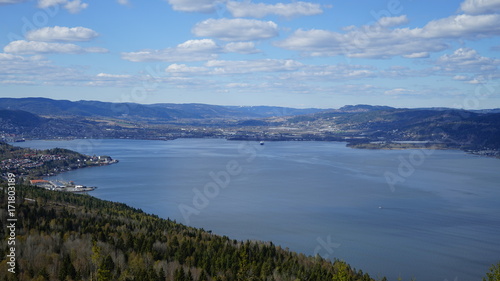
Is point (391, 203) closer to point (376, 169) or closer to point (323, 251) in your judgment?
point (323, 251)

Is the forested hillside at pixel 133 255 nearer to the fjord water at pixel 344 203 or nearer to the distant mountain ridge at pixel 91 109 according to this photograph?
the fjord water at pixel 344 203

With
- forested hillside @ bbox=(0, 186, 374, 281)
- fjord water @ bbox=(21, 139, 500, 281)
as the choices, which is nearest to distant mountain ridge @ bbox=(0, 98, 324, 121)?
fjord water @ bbox=(21, 139, 500, 281)

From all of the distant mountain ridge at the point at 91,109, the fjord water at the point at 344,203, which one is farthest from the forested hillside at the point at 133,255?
the distant mountain ridge at the point at 91,109

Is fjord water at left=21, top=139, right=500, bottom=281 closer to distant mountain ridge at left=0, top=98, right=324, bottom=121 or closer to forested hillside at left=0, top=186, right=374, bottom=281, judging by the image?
forested hillside at left=0, top=186, right=374, bottom=281

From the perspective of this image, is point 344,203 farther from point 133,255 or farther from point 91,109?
point 91,109

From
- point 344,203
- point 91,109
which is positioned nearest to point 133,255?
point 344,203

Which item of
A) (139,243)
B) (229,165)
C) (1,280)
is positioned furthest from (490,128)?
(1,280)
